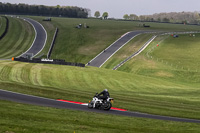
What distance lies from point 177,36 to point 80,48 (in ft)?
128

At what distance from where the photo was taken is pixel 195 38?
122 meters

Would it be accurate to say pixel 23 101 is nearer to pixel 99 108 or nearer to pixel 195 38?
pixel 99 108

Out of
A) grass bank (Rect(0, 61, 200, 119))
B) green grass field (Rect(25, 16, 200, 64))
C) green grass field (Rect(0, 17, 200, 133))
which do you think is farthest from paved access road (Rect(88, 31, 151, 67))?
grass bank (Rect(0, 61, 200, 119))

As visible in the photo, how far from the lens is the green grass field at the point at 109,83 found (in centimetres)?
2134

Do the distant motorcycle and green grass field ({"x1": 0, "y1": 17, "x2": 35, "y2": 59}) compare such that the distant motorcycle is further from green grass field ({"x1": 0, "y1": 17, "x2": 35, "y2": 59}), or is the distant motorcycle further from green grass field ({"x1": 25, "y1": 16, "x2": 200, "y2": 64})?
green grass field ({"x1": 0, "y1": 17, "x2": 35, "y2": 59})

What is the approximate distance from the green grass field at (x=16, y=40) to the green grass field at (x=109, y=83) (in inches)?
389

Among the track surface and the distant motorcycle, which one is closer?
the track surface

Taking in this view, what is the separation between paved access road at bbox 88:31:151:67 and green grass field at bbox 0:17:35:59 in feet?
88.1

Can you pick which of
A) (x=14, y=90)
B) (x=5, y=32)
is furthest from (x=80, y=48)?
(x=14, y=90)

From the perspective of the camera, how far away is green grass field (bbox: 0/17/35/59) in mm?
107213

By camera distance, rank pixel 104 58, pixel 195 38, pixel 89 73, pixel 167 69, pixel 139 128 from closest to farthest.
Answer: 1. pixel 139 128
2. pixel 89 73
3. pixel 167 69
4. pixel 104 58
5. pixel 195 38

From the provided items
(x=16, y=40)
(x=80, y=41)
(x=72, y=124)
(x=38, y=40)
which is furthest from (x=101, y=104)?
(x=16, y=40)

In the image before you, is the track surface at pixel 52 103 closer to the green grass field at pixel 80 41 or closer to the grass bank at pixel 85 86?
the grass bank at pixel 85 86

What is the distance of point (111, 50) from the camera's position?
108 metres
